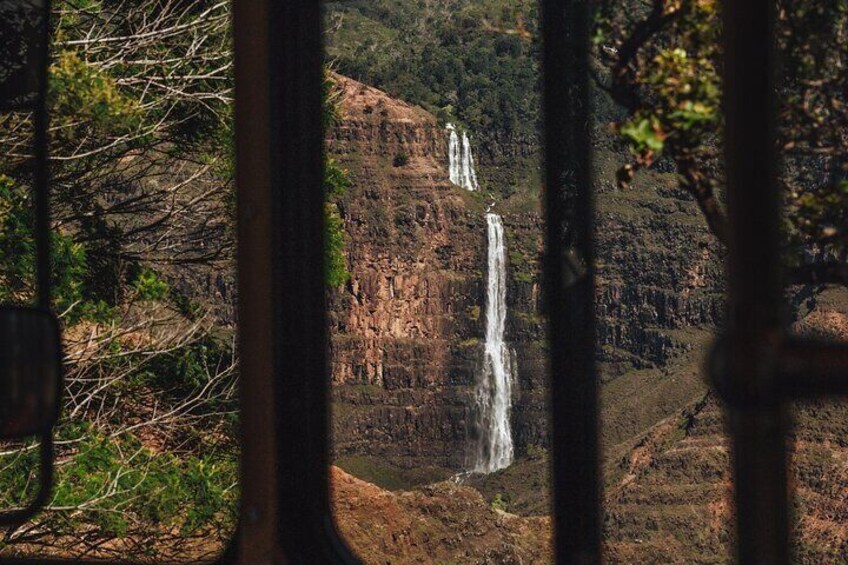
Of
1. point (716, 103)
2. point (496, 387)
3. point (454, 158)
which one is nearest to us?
point (716, 103)

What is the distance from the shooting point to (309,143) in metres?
1.34

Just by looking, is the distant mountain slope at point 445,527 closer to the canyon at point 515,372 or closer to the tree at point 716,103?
the canyon at point 515,372

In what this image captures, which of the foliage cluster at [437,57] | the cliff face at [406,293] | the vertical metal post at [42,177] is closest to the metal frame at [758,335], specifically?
the vertical metal post at [42,177]

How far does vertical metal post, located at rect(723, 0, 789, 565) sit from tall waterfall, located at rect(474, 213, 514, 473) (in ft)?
32.3

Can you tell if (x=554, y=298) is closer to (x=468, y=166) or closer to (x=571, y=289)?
(x=571, y=289)

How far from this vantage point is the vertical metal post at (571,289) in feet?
3.41

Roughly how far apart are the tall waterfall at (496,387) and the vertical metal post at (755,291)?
9.83m

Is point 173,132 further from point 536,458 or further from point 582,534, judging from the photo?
point 582,534

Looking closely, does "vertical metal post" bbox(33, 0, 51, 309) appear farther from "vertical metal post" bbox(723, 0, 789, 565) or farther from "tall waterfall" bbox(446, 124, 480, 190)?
"tall waterfall" bbox(446, 124, 480, 190)

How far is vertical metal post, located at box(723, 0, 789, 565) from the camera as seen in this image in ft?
2.40

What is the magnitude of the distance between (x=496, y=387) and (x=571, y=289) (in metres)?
16.0

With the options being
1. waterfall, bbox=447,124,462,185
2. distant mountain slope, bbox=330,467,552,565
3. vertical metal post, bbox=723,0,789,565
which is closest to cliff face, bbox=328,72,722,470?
waterfall, bbox=447,124,462,185

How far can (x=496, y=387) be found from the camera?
55.6 ft

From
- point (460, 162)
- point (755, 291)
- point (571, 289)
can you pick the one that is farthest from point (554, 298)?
point (460, 162)
